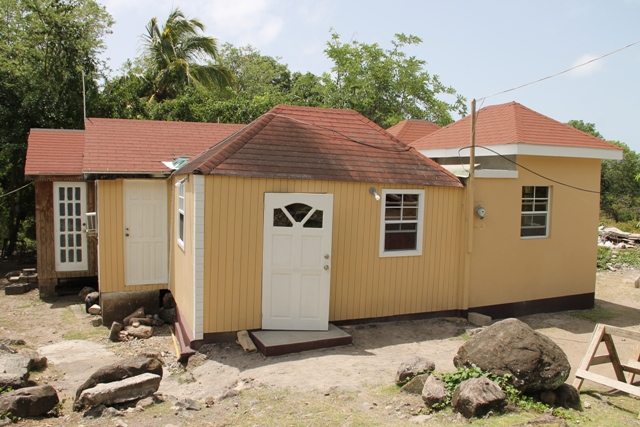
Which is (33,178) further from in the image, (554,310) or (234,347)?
(554,310)

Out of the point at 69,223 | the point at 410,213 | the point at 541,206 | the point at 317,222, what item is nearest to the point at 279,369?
the point at 317,222

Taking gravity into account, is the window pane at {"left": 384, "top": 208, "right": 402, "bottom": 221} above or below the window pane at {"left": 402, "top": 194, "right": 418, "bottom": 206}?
below

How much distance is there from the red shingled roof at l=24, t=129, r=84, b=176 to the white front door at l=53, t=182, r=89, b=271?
1.64 feet

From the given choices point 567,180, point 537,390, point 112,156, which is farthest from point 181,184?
point 567,180

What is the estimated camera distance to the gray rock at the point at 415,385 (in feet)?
19.8

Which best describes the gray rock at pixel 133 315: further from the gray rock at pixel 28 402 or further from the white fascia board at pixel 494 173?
the white fascia board at pixel 494 173

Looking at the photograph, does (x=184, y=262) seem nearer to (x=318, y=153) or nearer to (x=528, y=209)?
(x=318, y=153)

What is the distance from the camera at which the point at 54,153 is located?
41.5ft

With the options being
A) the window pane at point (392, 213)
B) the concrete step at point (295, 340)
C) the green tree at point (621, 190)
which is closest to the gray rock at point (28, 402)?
the concrete step at point (295, 340)

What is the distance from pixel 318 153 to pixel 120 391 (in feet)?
16.4

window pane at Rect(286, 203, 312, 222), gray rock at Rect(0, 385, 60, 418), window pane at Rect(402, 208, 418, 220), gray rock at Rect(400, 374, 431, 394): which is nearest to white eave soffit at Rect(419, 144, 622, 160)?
window pane at Rect(402, 208, 418, 220)

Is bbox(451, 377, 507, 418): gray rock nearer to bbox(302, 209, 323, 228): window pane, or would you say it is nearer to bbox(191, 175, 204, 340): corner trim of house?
bbox(302, 209, 323, 228): window pane

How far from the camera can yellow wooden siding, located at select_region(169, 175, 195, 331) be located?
828cm

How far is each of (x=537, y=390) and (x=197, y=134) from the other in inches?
405
